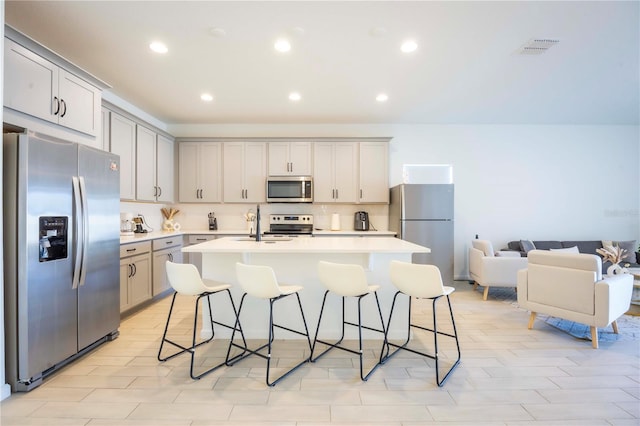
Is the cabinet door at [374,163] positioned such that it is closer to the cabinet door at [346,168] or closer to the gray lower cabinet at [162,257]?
the cabinet door at [346,168]

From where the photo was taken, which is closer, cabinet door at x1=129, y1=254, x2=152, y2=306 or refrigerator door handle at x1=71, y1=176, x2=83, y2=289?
refrigerator door handle at x1=71, y1=176, x2=83, y2=289

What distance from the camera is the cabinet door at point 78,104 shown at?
8.09 feet

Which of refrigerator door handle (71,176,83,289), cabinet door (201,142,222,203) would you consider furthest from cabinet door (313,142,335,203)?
refrigerator door handle (71,176,83,289)

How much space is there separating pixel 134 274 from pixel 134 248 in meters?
0.29

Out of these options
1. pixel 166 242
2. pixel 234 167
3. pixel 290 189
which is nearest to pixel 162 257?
pixel 166 242

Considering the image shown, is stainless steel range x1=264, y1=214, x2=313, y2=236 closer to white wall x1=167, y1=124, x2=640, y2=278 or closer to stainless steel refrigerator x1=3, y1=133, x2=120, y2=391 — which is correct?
white wall x1=167, y1=124, x2=640, y2=278

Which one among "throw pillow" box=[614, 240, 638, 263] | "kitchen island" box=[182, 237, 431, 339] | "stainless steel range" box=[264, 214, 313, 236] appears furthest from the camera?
"stainless steel range" box=[264, 214, 313, 236]

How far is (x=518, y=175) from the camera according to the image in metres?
5.36

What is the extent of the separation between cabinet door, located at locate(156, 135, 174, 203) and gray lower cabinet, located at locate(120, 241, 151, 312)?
1.24m

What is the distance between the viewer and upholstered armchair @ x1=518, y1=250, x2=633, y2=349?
267 centimetres

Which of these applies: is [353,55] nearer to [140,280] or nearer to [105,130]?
[105,130]

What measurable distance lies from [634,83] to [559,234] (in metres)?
2.56

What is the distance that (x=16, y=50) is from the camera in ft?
6.91

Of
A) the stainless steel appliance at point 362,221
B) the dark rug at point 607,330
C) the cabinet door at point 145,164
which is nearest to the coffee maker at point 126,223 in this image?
the cabinet door at point 145,164
